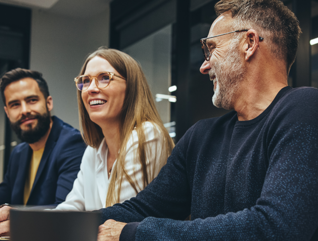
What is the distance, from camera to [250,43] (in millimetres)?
1178

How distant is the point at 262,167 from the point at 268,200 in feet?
0.59

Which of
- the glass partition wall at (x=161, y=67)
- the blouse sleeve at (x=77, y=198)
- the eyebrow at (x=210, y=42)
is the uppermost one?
the glass partition wall at (x=161, y=67)

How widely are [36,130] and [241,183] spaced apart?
176cm

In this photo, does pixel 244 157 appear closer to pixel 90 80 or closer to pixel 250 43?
pixel 250 43

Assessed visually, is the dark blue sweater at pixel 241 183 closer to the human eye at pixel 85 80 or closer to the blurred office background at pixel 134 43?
the human eye at pixel 85 80

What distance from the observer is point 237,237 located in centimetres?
80

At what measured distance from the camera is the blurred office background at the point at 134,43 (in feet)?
11.2

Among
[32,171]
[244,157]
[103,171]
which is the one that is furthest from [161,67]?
[244,157]

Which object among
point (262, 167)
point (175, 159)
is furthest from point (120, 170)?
point (262, 167)

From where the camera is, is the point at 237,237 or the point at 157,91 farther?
the point at 157,91

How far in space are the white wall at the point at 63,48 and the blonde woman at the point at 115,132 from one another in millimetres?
3516

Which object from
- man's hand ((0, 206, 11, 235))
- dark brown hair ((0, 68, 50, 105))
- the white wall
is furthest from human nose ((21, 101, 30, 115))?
the white wall

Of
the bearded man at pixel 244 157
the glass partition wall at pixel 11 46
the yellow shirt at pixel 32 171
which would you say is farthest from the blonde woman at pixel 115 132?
the glass partition wall at pixel 11 46

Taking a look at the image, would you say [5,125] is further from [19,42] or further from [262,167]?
[262,167]
